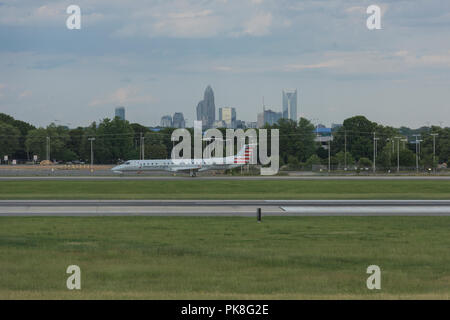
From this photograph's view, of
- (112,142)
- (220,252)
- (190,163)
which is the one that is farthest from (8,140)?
(220,252)

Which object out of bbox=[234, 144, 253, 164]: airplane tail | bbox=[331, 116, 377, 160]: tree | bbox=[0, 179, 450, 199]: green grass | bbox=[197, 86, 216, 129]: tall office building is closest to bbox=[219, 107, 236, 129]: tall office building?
bbox=[197, 86, 216, 129]: tall office building

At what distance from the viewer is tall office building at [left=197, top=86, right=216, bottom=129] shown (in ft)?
544

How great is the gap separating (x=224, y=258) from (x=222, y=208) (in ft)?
63.0

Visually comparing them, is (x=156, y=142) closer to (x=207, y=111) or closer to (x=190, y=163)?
(x=207, y=111)

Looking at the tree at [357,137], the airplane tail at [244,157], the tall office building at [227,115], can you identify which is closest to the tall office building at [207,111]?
the tall office building at [227,115]

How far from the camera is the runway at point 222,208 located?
1476 inches

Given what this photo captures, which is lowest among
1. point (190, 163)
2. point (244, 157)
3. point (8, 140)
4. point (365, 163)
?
point (365, 163)

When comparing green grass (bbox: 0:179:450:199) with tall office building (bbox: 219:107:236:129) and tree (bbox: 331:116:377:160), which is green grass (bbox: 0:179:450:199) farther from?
tall office building (bbox: 219:107:236:129)

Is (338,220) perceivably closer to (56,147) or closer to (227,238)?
(227,238)

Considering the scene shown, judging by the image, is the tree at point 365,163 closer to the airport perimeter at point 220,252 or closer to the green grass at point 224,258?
the airport perimeter at point 220,252

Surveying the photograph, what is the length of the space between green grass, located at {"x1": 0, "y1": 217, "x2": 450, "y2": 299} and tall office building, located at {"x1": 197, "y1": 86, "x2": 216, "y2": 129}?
134 metres

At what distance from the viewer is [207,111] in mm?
168125

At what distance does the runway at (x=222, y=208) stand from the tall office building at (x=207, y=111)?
12061 cm
